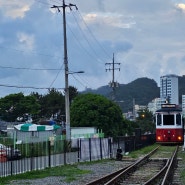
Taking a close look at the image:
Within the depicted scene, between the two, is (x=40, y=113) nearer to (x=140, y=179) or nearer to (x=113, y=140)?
(x=113, y=140)

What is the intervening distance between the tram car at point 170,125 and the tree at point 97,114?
19.3 metres

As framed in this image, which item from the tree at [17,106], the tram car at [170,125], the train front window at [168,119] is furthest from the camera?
the tree at [17,106]

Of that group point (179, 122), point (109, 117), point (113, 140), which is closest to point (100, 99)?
point (109, 117)

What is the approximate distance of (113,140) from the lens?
38188 mm

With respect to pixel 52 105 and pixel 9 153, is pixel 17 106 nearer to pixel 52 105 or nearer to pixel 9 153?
pixel 52 105

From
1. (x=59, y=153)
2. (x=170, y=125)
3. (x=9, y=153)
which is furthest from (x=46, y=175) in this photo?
(x=170, y=125)

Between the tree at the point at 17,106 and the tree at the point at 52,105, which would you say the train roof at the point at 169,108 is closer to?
the tree at the point at 17,106

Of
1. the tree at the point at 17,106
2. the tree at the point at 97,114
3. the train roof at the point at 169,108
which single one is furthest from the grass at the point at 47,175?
the tree at the point at 17,106

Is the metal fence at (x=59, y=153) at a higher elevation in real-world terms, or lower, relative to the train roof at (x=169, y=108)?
lower

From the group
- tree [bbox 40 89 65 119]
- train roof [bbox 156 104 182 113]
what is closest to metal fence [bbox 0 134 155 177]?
train roof [bbox 156 104 182 113]

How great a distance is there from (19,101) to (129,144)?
60.7 m

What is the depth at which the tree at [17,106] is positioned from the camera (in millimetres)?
100562

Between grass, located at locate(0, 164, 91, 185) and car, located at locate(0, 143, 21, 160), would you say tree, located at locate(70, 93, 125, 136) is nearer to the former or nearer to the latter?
grass, located at locate(0, 164, 91, 185)

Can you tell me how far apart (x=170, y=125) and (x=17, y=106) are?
187ft
